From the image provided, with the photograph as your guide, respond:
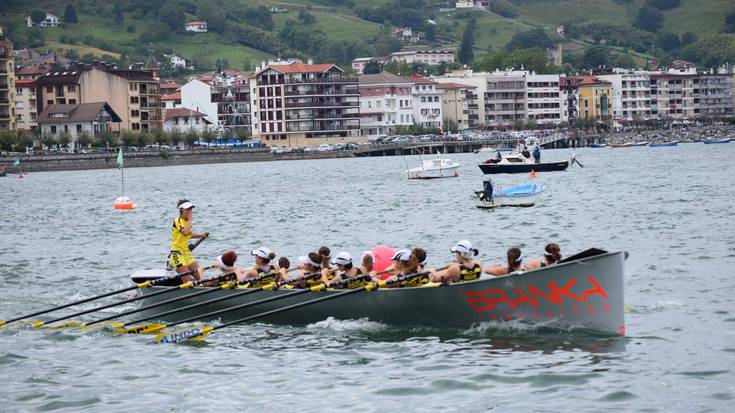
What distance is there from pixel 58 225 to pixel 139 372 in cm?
3929

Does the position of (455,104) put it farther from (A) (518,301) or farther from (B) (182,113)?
(A) (518,301)

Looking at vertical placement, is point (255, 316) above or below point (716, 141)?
above

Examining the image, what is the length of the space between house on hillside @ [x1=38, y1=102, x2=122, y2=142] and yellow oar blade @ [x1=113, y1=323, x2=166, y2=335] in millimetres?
130983

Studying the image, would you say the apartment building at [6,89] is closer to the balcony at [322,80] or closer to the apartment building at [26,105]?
the apartment building at [26,105]

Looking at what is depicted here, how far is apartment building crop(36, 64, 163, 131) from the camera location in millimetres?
164125

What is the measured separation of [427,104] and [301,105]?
2787cm

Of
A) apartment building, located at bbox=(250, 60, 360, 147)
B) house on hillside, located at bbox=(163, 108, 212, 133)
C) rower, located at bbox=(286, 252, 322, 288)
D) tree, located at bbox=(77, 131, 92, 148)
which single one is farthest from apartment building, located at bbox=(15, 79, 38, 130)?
rower, located at bbox=(286, 252, 322, 288)

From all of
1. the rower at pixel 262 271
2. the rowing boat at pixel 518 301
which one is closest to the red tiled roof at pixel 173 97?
the rower at pixel 262 271

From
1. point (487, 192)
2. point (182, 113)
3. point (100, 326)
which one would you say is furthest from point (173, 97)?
point (100, 326)

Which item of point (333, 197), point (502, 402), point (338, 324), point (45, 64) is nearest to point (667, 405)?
point (502, 402)

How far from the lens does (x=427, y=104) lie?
19175 cm

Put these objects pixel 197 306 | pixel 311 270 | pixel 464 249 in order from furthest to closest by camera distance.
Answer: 1. pixel 197 306
2. pixel 311 270
3. pixel 464 249

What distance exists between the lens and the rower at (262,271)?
23672 mm

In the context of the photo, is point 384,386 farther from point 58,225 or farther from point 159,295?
point 58,225
